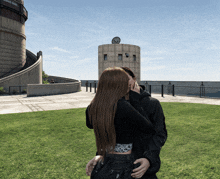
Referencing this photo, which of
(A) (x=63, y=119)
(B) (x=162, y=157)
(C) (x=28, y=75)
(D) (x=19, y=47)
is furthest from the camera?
(D) (x=19, y=47)

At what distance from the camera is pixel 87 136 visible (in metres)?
5.41

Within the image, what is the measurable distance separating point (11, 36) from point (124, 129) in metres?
29.8

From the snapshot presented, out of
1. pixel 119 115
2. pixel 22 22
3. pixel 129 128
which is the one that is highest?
pixel 22 22

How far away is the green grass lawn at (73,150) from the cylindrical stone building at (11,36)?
2273 centimetres

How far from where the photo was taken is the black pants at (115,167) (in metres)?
1.59

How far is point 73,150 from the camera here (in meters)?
4.41

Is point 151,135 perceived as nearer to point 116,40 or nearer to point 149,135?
point 149,135

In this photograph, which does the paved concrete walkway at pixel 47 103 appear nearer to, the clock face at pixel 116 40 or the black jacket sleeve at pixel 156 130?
the black jacket sleeve at pixel 156 130

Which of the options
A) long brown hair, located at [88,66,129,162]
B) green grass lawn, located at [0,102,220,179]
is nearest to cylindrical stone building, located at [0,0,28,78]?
green grass lawn, located at [0,102,220,179]

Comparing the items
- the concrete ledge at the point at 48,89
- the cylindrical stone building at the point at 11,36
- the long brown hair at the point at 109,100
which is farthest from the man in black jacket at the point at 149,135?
the cylindrical stone building at the point at 11,36

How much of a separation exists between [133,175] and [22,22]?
32343mm

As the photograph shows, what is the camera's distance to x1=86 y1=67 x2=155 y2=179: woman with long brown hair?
157 cm

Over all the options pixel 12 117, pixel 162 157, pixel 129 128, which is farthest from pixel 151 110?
pixel 12 117

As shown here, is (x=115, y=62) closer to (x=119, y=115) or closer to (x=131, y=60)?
(x=131, y=60)
